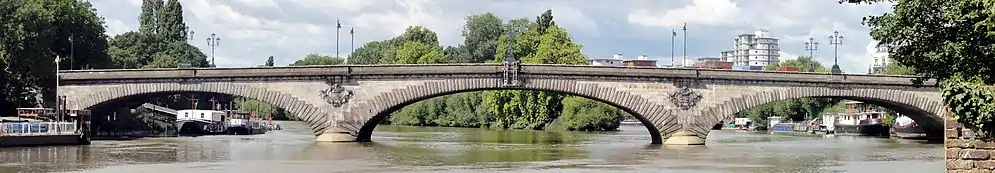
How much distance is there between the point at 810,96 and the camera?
206 ft

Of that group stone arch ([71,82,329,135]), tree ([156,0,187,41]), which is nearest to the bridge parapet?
stone arch ([71,82,329,135])

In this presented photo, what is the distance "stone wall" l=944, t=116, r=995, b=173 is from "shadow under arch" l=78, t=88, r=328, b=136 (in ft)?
140

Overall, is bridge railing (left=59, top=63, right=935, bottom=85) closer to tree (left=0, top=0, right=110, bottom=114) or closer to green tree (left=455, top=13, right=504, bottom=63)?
tree (left=0, top=0, right=110, bottom=114)

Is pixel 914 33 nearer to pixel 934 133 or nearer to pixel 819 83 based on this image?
pixel 819 83

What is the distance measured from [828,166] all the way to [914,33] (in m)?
16.4

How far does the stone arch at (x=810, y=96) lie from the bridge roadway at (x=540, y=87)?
5 cm

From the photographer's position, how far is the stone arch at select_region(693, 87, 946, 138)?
61500 millimetres

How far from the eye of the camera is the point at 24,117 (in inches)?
2507

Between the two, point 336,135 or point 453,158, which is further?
point 336,135

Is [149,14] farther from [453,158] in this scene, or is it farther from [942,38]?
[942,38]

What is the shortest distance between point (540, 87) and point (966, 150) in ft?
131

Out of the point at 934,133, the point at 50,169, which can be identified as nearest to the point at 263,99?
the point at 50,169

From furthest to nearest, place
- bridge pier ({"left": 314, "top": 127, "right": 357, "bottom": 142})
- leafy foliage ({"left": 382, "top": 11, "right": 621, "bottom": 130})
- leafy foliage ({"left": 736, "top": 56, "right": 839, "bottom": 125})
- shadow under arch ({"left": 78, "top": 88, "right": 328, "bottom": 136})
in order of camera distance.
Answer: leafy foliage ({"left": 736, "top": 56, "right": 839, "bottom": 125}) → leafy foliage ({"left": 382, "top": 11, "right": 621, "bottom": 130}) → shadow under arch ({"left": 78, "top": 88, "right": 328, "bottom": 136}) → bridge pier ({"left": 314, "top": 127, "right": 357, "bottom": 142})

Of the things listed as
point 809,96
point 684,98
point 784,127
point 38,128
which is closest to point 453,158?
point 684,98
